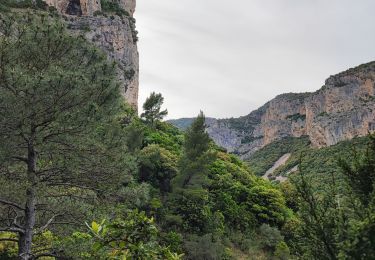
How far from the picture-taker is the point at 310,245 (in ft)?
15.7

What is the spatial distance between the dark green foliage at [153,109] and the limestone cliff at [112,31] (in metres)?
11.9

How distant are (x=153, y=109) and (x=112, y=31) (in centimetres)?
2282

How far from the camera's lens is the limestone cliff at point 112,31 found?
190ft

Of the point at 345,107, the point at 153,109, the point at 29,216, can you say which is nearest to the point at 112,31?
the point at 153,109

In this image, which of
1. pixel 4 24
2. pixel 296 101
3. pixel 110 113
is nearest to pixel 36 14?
pixel 4 24

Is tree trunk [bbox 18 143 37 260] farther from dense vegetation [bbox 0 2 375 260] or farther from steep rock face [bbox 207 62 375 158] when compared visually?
steep rock face [bbox 207 62 375 158]

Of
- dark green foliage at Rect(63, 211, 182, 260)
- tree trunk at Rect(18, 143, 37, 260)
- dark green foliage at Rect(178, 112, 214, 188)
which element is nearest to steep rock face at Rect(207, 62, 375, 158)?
dark green foliage at Rect(178, 112, 214, 188)

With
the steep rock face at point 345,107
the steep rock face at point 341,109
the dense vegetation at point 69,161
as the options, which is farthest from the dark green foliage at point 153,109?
the steep rock face at point 345,107

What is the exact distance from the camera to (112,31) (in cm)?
6256

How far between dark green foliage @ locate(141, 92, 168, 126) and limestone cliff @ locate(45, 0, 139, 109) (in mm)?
11887

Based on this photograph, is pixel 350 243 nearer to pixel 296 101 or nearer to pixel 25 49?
pixel 25 49

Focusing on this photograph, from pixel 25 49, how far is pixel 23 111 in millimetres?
1846

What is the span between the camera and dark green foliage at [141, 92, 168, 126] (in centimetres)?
4494

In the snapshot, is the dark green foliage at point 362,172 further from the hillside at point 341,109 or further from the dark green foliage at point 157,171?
the hillside at point 341,109
